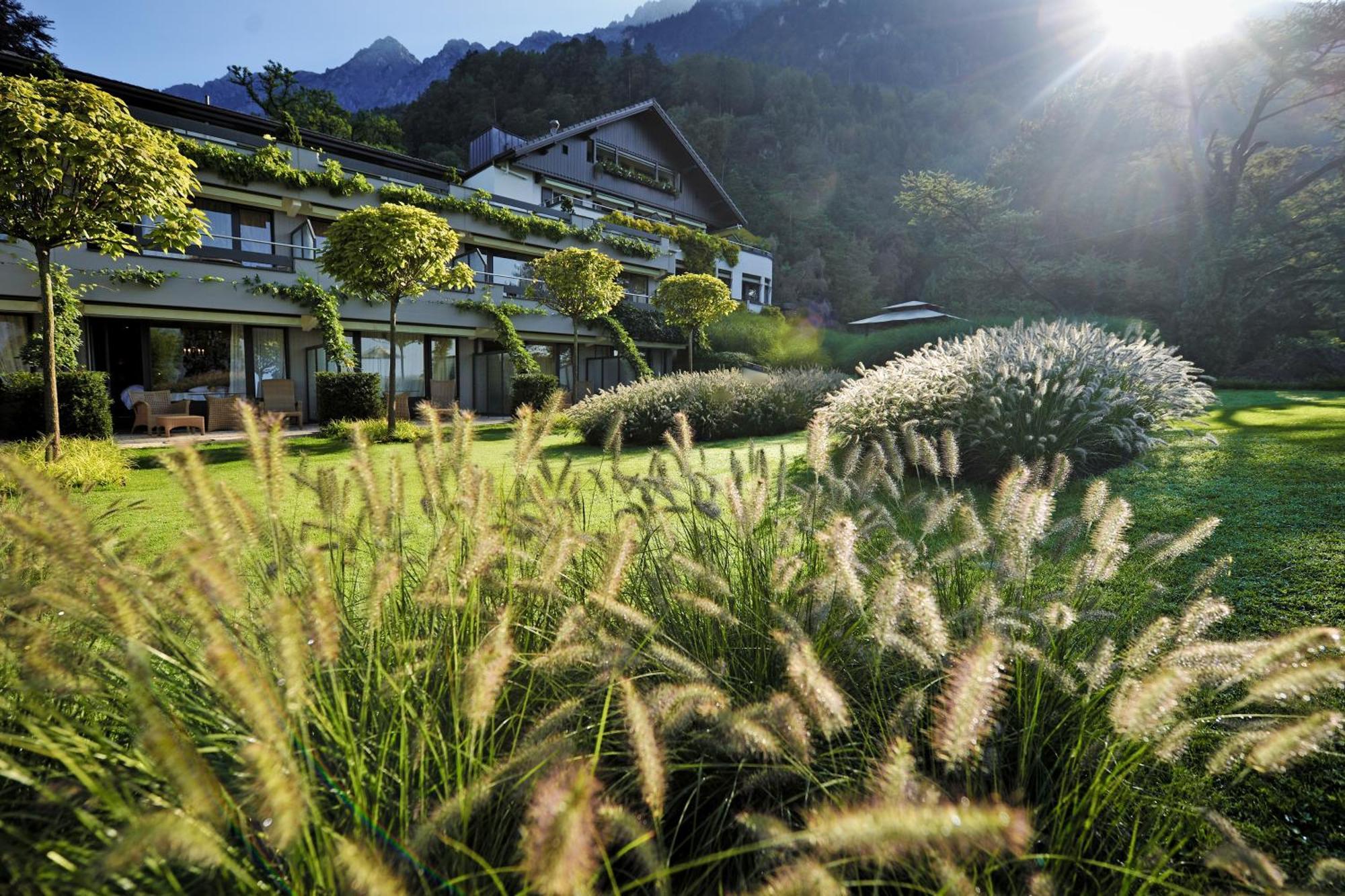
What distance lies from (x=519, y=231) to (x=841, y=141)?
4707 cm

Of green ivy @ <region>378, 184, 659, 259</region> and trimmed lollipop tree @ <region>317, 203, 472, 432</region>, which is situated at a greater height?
green ivy @ <region>378, 184, 659, 259</region>

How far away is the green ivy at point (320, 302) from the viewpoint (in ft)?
54.4

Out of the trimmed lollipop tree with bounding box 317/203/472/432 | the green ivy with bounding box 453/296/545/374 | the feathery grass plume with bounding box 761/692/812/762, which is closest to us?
the feathery grass plume with bounding box 761/692/812/762

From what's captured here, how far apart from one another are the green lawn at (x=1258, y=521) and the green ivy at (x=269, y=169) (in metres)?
12.1

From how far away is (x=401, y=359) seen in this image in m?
20.7

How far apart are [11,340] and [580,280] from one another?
1314 cm

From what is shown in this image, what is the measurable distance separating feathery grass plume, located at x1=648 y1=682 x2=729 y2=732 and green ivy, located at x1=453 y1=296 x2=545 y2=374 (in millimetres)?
19433

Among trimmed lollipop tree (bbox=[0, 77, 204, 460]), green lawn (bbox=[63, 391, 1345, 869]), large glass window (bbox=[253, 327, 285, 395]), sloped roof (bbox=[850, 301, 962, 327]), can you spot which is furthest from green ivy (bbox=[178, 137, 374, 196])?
sloped roof (bbox=[850, 301, 962, 327])

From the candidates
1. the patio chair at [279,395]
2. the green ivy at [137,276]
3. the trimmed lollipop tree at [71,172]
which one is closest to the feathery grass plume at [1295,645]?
the trimmed lollipop tree at [71,172]

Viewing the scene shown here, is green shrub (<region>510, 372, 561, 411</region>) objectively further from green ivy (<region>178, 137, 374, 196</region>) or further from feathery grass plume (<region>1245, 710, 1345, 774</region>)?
feathery grass plume (<region>1245, 710, 1345, 774</region>)

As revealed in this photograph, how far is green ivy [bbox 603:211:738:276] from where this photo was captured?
30766 mm

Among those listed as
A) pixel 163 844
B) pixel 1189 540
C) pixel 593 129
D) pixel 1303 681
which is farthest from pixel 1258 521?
pixel 593 129

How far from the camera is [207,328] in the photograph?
16875 millimetres

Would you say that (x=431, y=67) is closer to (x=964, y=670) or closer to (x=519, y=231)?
(x=519, y=231)
